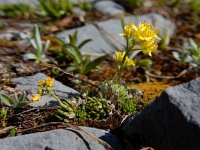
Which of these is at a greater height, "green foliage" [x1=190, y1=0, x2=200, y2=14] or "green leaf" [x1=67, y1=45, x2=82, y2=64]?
"green foliage" [x1=190, y1=0, x2=200, y2=14]

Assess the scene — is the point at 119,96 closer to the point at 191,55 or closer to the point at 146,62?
the point at 146,62

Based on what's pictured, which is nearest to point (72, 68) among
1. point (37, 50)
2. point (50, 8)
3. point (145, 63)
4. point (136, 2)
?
point (37, 50)

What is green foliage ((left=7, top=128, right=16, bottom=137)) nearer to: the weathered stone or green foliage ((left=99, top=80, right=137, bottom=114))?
green foliage ((left=99, top=80, right=137, bottom=114))

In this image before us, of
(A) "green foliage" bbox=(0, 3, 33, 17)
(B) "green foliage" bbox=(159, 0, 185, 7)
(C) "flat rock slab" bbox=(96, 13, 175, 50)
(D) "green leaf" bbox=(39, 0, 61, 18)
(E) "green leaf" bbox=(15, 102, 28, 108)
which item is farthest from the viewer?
(B) "green foliage" bbox=(159, 0, 185, 7)

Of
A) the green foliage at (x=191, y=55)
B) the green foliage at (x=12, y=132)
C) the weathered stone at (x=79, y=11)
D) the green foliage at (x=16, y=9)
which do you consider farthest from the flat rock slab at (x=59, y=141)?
the green foliage at (x=16, y=9)

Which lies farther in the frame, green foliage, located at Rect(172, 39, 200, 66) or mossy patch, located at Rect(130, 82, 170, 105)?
green foliage, located at Rect(172, 39, 200, 66)

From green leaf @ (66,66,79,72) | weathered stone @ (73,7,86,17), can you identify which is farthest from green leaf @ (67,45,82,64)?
weathered stone @ (73,7,86,17)

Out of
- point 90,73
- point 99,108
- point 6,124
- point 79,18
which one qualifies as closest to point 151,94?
point 99,108

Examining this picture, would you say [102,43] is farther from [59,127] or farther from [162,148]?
[162,148]
